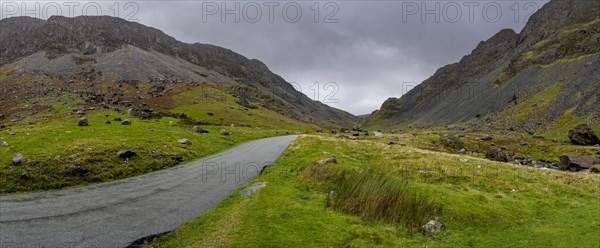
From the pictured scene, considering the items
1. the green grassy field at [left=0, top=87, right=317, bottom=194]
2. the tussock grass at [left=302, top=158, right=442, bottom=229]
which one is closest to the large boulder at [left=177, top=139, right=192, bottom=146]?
the green grassy field at [left=0, top=87, right=317, bottom=194]

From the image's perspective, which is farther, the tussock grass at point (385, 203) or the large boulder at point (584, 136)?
the large boulder at point (584, 136)

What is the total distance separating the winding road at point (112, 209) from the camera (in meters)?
18.2

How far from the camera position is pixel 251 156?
1956 inches

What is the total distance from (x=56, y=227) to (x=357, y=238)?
16298 millimetres

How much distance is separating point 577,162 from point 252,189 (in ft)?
165

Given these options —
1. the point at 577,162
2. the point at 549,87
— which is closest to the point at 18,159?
the point at 577,162

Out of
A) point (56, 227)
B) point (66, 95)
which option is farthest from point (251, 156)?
point (66, 95)

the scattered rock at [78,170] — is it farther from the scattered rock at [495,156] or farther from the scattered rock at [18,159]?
the scattered rock at [495,156]

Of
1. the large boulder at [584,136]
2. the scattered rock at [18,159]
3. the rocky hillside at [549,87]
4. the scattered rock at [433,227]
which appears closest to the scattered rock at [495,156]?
the large boulder at [584,136]

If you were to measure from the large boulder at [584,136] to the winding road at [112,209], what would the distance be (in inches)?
2983

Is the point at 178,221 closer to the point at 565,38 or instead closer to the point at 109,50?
the point at 109,50

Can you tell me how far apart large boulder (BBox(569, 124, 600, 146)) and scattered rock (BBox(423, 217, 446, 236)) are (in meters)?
74.5

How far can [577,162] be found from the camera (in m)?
51.6

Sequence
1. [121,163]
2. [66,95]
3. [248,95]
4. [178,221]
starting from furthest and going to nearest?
[248,95] < [66,95] < [121,163] < [178,221]
